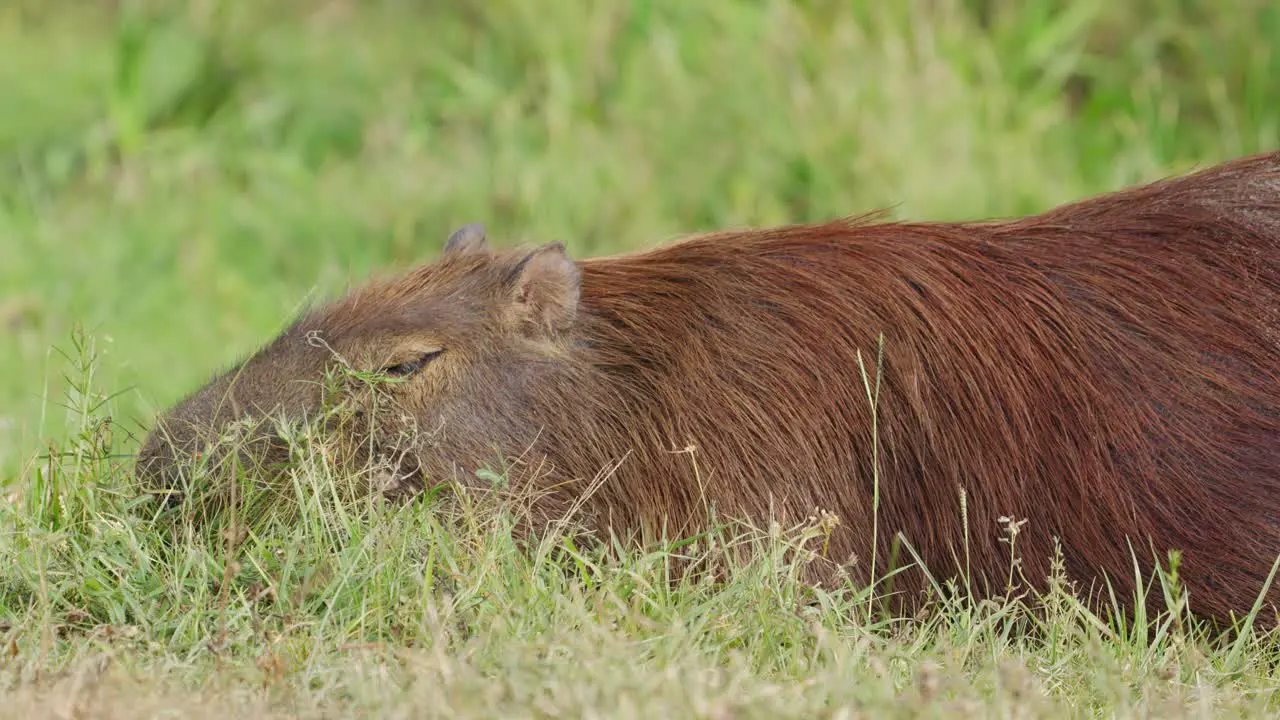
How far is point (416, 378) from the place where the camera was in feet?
10.5

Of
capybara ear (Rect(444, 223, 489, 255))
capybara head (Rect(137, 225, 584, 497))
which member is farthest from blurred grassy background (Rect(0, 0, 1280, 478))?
capybara head (Rect(137, 225, 584, 497))

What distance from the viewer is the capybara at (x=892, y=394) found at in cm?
312

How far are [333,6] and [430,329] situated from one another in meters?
6.91

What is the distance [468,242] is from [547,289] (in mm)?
315

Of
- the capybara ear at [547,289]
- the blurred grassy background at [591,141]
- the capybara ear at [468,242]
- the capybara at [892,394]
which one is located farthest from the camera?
the blurred grassy background at [591,141]

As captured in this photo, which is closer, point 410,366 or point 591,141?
point 410,366

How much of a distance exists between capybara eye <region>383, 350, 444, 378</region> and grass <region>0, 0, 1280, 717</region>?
8.8 inches

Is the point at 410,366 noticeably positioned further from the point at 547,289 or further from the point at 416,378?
the point at 547,289

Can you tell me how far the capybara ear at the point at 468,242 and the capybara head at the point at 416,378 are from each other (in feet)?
0.43

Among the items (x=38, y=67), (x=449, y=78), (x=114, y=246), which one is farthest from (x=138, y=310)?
(x=38, y=67)

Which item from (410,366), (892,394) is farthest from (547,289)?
(892,394)

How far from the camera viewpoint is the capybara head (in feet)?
10.3

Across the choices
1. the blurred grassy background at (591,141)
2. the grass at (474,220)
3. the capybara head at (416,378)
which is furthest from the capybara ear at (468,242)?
the blurred grassy background at (591,141)

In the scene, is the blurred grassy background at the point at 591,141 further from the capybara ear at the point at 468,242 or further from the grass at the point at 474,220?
the capybara ear at the point at 468,242
